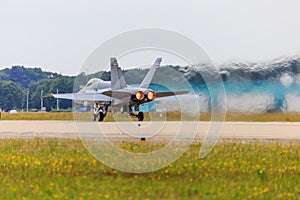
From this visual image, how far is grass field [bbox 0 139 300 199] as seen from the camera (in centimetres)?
995

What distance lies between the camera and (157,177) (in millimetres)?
11883

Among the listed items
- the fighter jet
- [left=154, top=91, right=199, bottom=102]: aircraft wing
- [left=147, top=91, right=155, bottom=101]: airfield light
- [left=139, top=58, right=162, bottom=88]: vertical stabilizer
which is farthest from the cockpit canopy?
[left=139, top=58, right=162, bottom=88]: vertical stabilizer

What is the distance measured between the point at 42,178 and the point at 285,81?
22.9 meters

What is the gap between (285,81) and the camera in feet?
105

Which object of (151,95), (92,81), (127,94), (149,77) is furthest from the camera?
(92,81)

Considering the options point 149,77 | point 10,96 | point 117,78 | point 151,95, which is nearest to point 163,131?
point 149,77

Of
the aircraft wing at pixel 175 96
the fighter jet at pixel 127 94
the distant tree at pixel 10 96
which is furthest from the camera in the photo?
the distant tree at pixel 10 96

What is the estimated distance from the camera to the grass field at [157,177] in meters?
9.95

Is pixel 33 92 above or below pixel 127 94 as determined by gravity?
above

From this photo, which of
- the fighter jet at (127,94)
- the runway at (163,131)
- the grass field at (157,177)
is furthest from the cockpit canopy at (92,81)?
the grass field at (157,177)

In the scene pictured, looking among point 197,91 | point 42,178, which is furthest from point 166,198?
point 197,91

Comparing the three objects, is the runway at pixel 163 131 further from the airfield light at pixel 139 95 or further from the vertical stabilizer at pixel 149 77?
the vertical stabilizer at pixel 149 77

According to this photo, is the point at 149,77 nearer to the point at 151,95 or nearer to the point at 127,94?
the point at 127,94

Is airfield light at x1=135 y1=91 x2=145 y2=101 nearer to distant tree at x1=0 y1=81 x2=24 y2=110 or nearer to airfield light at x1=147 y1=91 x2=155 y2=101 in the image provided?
airfield light at x1=147 y1=91 x2=155 y2=101
